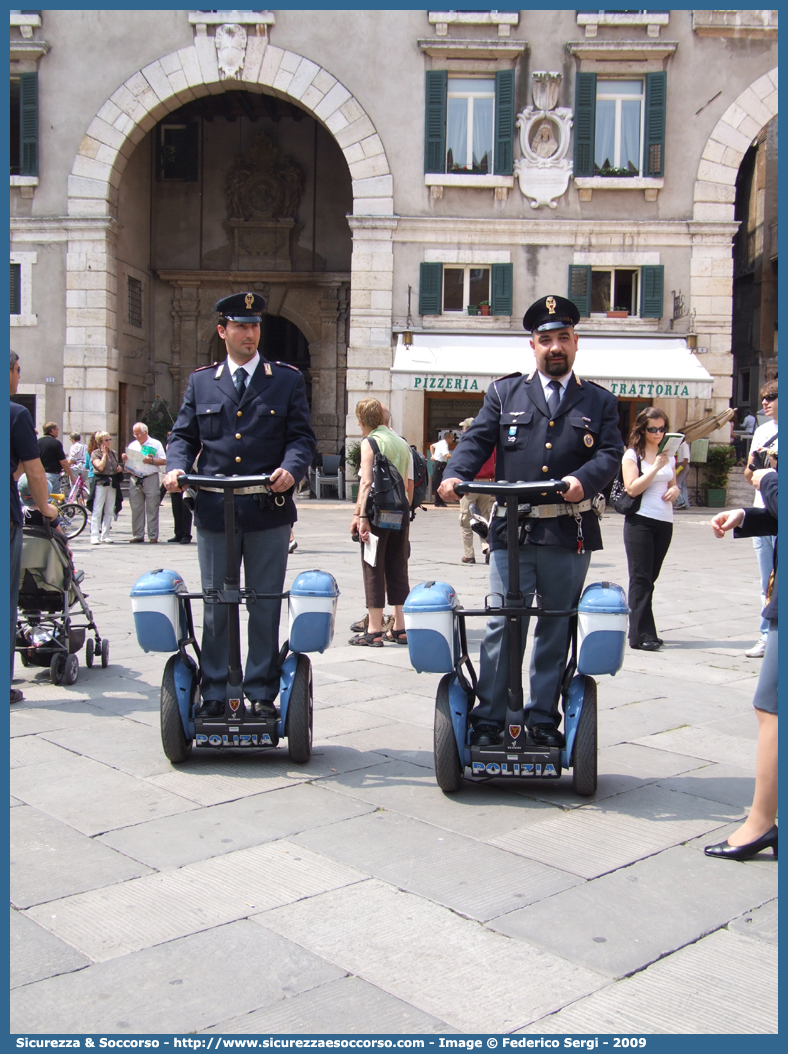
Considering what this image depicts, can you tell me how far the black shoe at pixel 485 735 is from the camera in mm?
4246

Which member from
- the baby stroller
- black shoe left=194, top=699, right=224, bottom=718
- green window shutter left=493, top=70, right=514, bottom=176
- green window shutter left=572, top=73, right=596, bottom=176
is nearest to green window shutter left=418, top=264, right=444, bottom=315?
green window shutter left=493, top=70, right=514, bottom=176

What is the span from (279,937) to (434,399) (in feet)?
71.4

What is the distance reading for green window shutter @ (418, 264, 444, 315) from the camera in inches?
923

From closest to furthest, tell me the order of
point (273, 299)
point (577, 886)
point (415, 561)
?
point (577, 886) → point (415, 561) → point (273, 299)

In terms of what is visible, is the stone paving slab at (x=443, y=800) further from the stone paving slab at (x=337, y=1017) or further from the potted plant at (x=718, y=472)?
the potted plant at (x=718, y=472)

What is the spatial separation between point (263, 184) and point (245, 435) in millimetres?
24727

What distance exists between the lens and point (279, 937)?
3.00 metres

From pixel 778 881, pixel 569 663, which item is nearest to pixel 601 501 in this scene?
pixel 569 663

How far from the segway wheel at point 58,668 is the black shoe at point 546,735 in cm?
319

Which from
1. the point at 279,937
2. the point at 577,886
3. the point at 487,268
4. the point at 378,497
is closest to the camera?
the point at 279,937

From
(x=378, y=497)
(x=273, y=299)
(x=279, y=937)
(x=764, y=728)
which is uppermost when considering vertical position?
(x=273, y=299)

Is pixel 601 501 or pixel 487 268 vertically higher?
pixel 487 268

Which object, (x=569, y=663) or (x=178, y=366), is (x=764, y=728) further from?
(x=178, y=366)

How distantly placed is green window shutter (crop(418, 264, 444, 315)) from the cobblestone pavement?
18.6 meters
